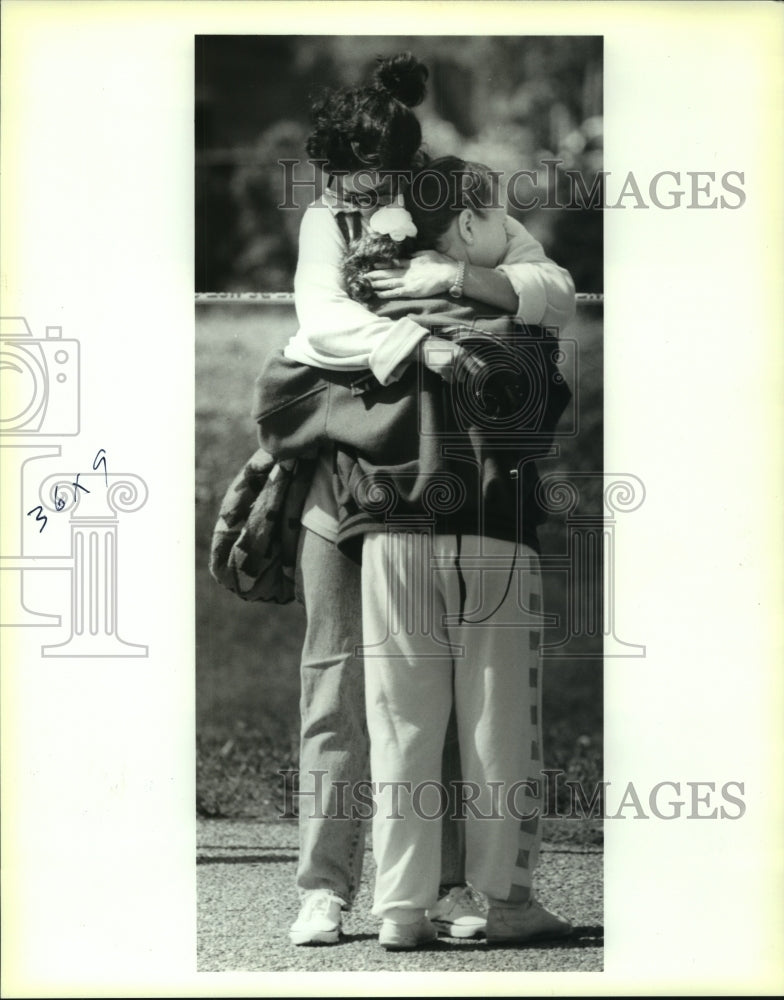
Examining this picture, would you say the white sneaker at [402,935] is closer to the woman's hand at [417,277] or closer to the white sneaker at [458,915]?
the white sneaker at [458,915]

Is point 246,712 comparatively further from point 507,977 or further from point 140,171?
point 140,171

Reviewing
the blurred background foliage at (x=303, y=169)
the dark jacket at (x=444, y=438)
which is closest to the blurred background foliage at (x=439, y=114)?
the blurred background foliage at (x=303, y=169)

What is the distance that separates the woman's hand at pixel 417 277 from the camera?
689 cm

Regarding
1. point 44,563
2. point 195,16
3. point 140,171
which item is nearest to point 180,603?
point 44,563

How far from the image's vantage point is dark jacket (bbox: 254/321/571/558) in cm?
686

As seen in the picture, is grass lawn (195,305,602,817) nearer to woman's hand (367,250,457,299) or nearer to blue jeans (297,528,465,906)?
blue jeans (297,528,465,906)

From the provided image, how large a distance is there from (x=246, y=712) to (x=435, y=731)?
823 millimetres

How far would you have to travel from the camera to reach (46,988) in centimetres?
699

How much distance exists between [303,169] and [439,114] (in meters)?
0.49

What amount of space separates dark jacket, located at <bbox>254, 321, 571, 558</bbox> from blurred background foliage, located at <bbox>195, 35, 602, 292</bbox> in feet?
1.35

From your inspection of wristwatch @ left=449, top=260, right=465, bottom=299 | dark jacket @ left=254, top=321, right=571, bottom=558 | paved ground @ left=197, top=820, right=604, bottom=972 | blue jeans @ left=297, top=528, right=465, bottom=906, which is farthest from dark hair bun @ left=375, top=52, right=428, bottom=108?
paved ground @ left=197, top=820, right=604, bottom=972
